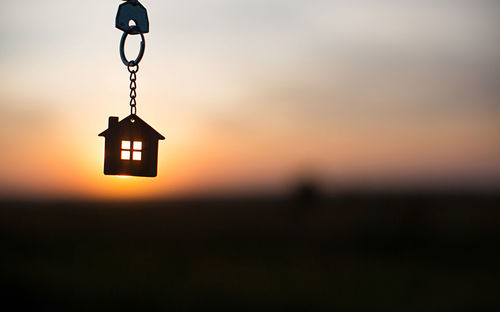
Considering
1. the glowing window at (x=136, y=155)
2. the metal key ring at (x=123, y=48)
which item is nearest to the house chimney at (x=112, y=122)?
the glowing window at (x=136, y=155)

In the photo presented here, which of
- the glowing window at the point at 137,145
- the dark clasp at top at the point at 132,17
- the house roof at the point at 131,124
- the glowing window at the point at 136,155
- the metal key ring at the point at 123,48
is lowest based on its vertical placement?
the glowing window at the point at 136,155

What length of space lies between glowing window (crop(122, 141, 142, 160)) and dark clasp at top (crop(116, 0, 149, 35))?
1.57ft

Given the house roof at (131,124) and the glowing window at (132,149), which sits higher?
the house roof at (131,124)

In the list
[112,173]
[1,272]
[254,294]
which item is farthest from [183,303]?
[112,173]

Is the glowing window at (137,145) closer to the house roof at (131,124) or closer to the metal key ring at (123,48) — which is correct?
the house roof at (131,124)

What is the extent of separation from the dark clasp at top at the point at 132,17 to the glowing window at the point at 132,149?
1.57 feet

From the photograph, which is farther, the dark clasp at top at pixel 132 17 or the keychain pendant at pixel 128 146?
the keychain pendant at pixel 128 146

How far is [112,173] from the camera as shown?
2.30 metres

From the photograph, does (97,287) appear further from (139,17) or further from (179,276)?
(139,17)

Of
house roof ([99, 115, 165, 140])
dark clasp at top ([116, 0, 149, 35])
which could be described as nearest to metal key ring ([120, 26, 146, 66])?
dark clasp at top ([116, 0, 149, 35])

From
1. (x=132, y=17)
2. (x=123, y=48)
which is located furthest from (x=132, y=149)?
(x=132, y=17)

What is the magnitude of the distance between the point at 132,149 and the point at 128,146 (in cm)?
2

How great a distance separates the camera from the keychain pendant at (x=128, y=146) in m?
2.29

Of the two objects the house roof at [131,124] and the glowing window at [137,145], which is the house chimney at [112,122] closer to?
the house roof at [131,124]
